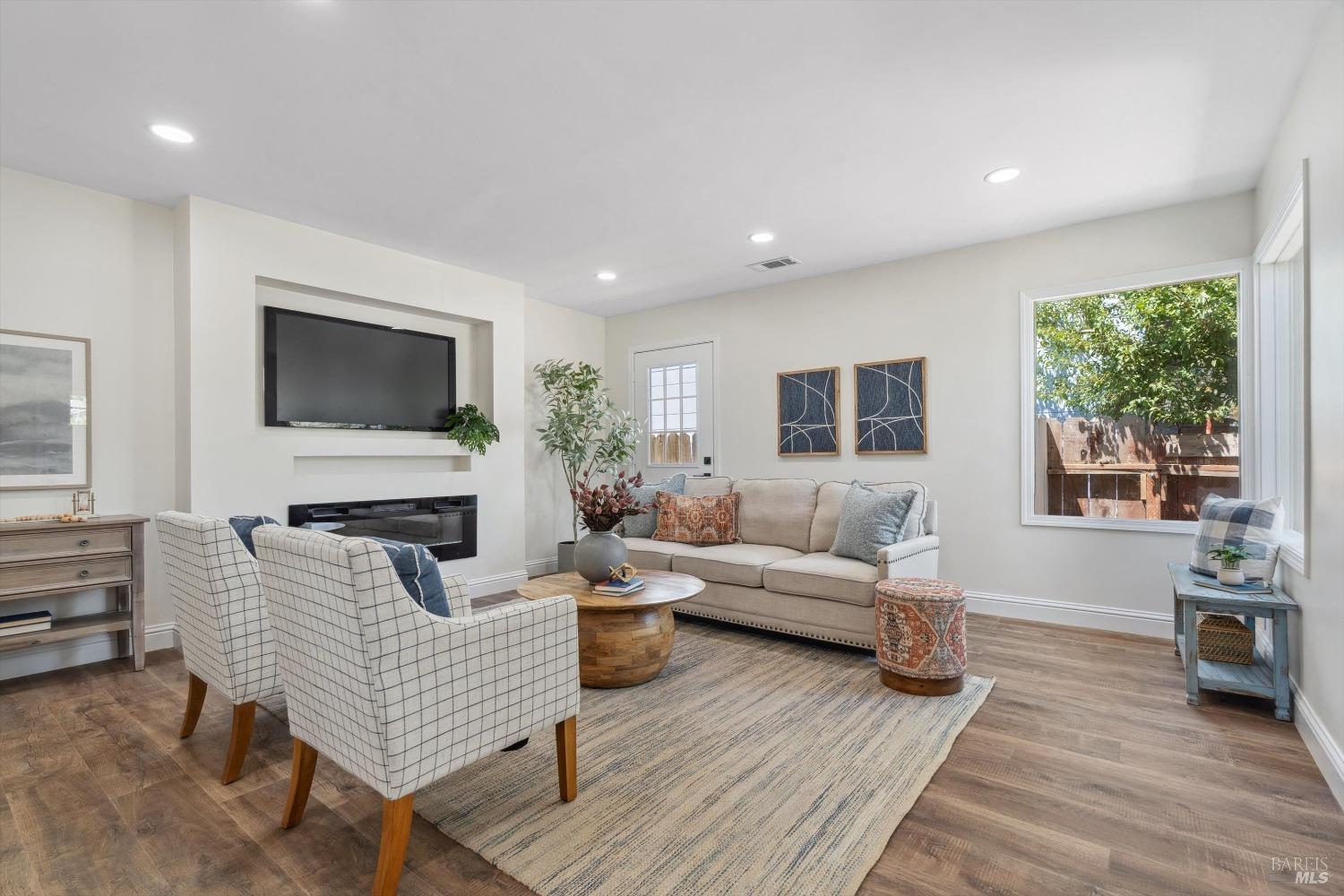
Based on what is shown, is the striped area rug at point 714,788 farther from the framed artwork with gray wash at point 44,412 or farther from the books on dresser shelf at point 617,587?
the framed artwork with gray wash at point 44,412

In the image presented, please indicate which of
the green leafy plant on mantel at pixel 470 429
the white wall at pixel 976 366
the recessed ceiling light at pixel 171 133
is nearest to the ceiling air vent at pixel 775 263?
the white wall at pixel 976 366

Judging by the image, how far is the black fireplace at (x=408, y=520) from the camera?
13.8 ft

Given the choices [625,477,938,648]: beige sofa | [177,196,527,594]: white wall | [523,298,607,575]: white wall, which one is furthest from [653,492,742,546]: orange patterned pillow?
[523,298,607,575]: white wall

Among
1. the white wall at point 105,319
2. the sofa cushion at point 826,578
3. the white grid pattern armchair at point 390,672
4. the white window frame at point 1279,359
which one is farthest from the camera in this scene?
the sofa cushion at point 826,578

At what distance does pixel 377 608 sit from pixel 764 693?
6.59ft

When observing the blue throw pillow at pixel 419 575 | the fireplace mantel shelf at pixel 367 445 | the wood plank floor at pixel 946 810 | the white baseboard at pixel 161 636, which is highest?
the fireplace mantel shelf at pixel 367 445

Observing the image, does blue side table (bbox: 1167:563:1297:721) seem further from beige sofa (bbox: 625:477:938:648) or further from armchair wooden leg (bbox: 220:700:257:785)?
armchair wooden leg (bbox: 220:700:257:785)

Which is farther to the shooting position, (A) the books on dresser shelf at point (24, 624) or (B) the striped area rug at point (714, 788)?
(A) the books on dresser shelf at point (24, 624)

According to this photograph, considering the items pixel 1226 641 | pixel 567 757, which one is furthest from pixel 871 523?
pixel 567 757

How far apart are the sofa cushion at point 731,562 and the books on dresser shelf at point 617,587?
0.90m

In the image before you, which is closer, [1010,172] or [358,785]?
[358,785]

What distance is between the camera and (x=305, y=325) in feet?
13.9

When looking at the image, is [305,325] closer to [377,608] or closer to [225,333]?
[225,333]

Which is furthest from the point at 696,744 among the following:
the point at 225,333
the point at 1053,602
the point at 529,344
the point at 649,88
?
the point at 529,344
